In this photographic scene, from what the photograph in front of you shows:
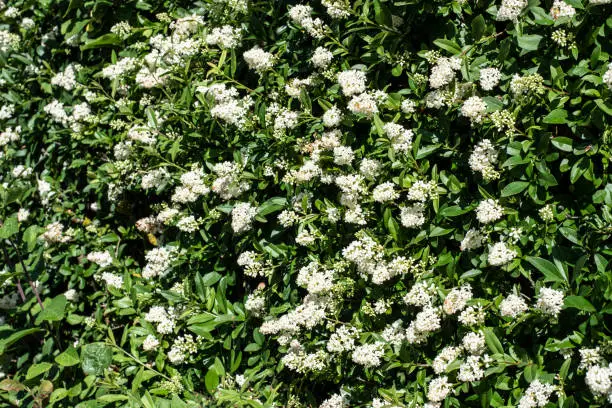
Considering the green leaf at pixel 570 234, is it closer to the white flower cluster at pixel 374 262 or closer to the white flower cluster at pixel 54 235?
the white flower cluster at pixel 374 262

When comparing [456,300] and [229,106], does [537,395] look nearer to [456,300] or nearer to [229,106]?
[456,300]

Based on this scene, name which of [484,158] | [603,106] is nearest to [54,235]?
[484,158]

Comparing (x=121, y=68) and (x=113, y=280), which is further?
(x=121, y=68)

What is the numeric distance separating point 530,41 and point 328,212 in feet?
4.09

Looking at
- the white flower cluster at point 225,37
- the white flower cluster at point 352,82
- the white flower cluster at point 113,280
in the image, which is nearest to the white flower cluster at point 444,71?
the white flower cluster at point 352,82

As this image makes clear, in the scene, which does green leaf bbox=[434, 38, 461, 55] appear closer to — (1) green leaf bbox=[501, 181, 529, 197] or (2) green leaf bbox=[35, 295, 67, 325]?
(1) green leaf bbox=[501, 181, 529, 197]

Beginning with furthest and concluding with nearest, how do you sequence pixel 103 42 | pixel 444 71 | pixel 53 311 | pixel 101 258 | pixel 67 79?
pixel 67 79
pixel 103 42
pixel 101 258
pixel 53 311
pixel 444 71

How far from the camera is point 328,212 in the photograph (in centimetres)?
322

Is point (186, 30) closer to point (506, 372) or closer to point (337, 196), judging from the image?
point (337, 196)

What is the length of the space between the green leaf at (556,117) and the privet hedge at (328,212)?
0.04 feet

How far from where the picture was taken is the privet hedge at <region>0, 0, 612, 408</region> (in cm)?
269

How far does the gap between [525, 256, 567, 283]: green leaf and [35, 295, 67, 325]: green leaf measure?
2.67m

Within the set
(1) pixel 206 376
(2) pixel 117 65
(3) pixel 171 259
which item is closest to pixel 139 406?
(1) pixel 206 376

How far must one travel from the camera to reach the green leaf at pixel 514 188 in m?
2.73
